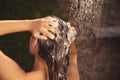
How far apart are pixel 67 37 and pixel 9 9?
385mm

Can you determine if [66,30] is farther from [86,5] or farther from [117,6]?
[117,6]

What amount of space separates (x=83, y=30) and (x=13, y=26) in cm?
58

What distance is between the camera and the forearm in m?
1.11

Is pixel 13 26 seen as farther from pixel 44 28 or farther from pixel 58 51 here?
pixel 58 51

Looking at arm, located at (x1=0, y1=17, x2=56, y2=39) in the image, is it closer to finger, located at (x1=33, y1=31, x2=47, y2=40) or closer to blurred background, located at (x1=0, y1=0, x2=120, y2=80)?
finger, located at (x1=33, y1=31, x2=47, y2=40)

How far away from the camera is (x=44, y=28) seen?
1140 mm

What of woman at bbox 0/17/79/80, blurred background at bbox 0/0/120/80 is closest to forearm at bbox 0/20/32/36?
woman at bbox 0/17/79/80

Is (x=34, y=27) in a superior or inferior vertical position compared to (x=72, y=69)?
superior

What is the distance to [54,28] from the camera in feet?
3.85

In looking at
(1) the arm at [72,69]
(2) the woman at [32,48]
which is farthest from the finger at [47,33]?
(1) the arm at [72,69]

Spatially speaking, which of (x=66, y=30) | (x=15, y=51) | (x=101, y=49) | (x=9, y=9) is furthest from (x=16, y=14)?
(x=101, y=49)

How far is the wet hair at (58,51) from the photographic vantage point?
1.20 metres

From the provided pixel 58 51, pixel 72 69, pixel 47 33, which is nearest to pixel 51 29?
pixel 47 33

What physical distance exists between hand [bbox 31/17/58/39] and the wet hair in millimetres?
25
